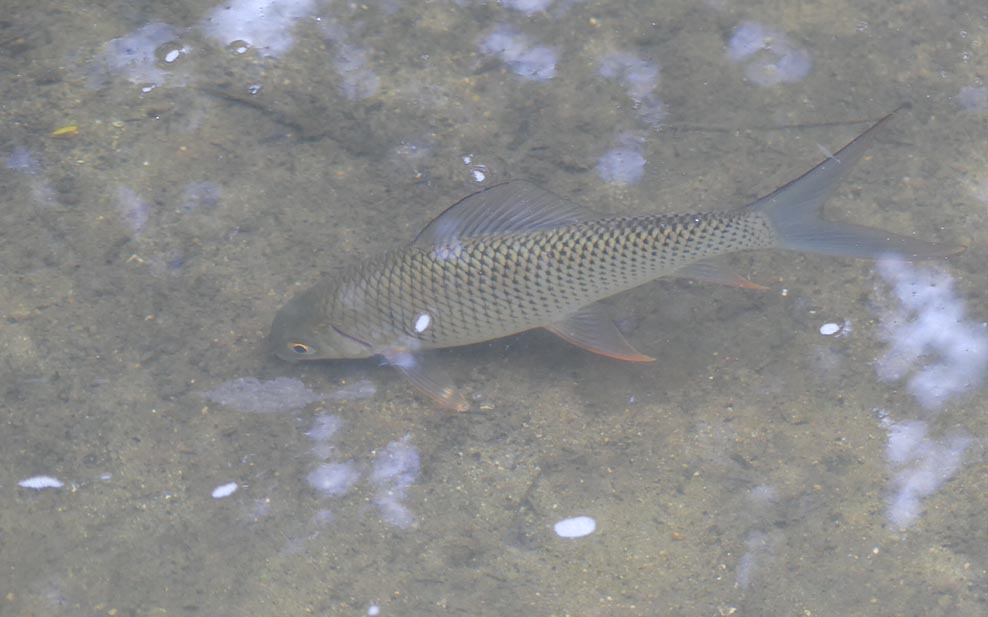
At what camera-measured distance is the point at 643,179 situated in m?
4.56

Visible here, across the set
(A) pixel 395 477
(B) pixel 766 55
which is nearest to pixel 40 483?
(A) pixel 395 477

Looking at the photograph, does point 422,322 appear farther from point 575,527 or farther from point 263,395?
point 575,527

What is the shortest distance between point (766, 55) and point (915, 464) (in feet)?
8.23

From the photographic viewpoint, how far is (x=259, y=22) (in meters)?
5.12

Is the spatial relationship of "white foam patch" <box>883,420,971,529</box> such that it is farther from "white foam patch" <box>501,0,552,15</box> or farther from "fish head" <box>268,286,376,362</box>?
"white foam patch" <box>501,0,552,15</box>

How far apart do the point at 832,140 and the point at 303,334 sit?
9.59 ft

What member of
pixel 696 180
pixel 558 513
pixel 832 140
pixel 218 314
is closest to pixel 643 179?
pixel 696 180

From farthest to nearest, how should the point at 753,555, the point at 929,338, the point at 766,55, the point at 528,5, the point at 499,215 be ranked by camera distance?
the point at 528,5 < the point at 766,55 < the point at 929,338 < the point at 499,215 < the point at 753,555

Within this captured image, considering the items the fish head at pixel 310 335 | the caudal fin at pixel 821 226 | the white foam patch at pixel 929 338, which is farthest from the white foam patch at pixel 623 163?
the fish head at pixel 310 335

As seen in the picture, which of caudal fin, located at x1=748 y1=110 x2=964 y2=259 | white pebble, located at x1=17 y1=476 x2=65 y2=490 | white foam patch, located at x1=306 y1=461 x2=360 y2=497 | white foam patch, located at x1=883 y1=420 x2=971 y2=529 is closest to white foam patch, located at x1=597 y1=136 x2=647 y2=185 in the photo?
caudal fin, located at x1=748 y1=110 x2=964 y2=259

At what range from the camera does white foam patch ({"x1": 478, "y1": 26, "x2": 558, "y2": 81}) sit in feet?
16.4

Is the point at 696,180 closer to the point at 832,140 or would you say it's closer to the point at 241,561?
the point at 832,140

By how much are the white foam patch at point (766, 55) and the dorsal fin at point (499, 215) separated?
1827 mm

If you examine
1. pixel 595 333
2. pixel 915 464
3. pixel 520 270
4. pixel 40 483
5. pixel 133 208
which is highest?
pixel 520 270
